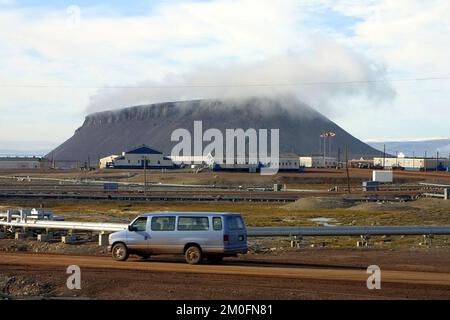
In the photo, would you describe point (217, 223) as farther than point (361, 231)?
No

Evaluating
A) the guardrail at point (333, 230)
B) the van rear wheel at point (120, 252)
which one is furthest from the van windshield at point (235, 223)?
the guardrail at point (333, 230)

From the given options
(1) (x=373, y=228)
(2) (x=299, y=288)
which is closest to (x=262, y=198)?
(1) (x=373, y=228)

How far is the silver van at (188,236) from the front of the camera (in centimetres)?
2478

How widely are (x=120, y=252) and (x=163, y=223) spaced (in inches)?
88.0

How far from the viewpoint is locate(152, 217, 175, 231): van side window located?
25594 mm

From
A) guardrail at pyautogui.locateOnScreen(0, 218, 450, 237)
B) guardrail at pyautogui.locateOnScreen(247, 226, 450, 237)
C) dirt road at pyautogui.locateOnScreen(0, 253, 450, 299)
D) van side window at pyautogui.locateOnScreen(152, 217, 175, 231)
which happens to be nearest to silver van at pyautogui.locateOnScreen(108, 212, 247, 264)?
van side window at pyautogui.locateOnScreen(152, 217, 175, 231)

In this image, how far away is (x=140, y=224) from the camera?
26.2 metres

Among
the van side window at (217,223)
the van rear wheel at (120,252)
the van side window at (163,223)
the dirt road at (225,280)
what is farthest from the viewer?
the van rear wheel at (120,252)

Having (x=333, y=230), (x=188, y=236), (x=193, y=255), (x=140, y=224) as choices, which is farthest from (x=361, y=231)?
(x=140, y=224)

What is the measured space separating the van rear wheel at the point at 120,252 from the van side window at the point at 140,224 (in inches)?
35.4

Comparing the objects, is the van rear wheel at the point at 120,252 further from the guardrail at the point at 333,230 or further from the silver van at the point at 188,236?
the guardrail at the point at 333,230

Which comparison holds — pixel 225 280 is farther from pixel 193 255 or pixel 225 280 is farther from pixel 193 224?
pixel 193 224

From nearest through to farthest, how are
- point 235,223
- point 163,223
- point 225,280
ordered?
point 225,280 < point 235,223 < point 163,223
